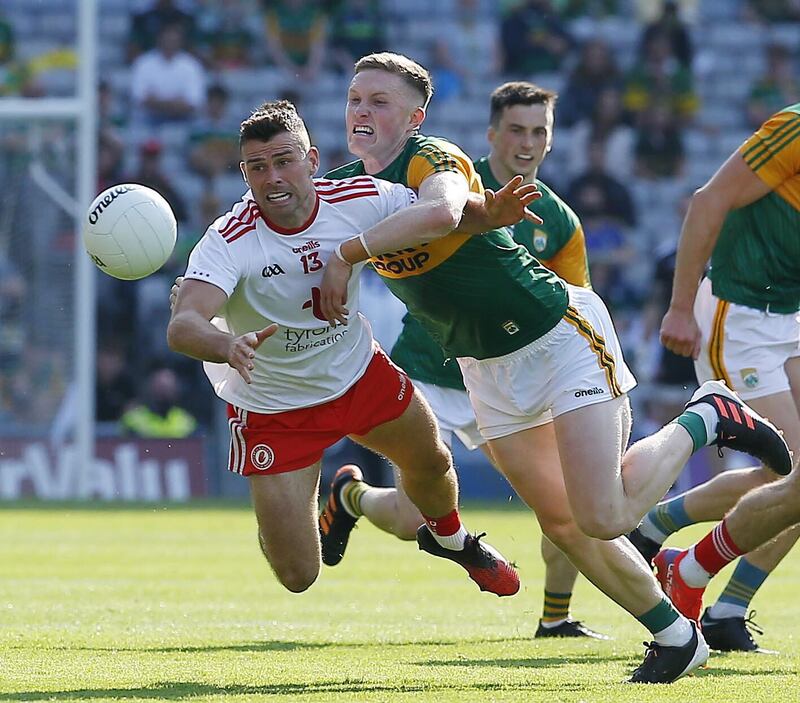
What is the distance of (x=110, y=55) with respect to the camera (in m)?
22.3

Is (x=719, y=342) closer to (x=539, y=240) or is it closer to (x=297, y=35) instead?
(x=539, y=240)

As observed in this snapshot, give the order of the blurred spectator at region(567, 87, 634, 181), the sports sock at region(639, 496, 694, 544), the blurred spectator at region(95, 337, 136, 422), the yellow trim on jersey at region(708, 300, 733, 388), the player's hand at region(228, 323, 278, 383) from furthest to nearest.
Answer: the blurred spectator at region(567, 87, 634, 181)
the blurred spectator at region(95, 337, 136, 422)
the sports sock at region(639, 496, 694, 544)
the yellow trim on jersey at region(708, 300, 733, 388)
the player's hand at region(228, 323, 278, 383)

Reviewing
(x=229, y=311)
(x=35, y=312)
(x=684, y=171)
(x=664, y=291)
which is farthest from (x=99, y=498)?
(x=229, y=311)

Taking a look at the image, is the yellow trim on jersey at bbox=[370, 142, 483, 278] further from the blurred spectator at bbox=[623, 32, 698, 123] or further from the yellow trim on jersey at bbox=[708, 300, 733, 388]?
the blurred spectator at bbox=[623, 32, 698, 123]

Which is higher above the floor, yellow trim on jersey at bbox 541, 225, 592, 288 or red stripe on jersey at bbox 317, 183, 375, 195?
red stripe on jersey at bbox 317, 183, 375, 195

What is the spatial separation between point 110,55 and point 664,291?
901cm

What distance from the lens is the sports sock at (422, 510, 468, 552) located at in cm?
707

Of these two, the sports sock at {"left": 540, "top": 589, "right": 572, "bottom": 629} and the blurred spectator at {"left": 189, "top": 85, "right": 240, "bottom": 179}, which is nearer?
the sports sock at {"left": 540, "top": 589, "right": 572, "bottom": 629}

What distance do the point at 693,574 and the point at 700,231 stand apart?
1.49 m

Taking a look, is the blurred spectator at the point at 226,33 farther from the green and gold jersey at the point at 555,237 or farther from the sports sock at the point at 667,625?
the sports sock at the point at 667,625

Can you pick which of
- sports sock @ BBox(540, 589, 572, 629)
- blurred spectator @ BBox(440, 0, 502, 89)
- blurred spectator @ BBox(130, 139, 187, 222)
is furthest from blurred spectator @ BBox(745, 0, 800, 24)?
sports sock @ BBox(540, 589, 572, 629)

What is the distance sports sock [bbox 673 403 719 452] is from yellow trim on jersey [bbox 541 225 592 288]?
4.83ft

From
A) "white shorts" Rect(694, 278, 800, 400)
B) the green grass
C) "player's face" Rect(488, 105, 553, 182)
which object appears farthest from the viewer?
"player's face" Rect(488, 105, 553, 182)

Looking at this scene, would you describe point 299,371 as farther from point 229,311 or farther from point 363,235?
point 363,235
